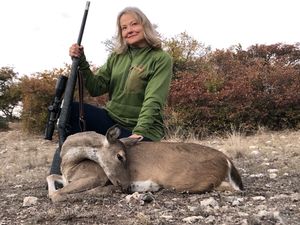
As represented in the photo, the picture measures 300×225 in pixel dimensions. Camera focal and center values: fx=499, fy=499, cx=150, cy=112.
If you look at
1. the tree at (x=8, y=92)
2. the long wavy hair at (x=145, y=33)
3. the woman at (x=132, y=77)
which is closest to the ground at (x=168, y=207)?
the woman at (x=132, y=77)

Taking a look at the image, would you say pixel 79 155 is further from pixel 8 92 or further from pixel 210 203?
pixel 8 92

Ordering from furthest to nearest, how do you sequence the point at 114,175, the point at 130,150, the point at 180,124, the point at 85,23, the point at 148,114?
the point at 180,124 → the point at 85,23 → the point at 148,114 → the point at 130,150 → the point at 114,175

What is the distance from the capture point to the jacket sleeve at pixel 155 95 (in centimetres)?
474

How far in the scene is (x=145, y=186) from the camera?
13.9 ft

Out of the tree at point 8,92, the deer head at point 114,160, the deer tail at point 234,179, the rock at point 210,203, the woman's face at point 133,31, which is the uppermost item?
the woman's face at point 133,31

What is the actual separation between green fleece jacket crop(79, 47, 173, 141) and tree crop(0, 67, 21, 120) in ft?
49.3

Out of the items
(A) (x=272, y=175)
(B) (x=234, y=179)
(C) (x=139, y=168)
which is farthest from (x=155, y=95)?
(A) (x=272, y=175)

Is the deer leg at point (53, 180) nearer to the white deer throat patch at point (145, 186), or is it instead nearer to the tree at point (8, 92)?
the white deer throat patch at point (145, 186)

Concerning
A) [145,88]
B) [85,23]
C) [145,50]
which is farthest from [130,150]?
[85,23]

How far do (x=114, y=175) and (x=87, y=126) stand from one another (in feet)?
4.12

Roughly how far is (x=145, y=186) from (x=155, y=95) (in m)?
1.02

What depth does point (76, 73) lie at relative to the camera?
5387mm

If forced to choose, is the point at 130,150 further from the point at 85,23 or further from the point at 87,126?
the point at 85,23

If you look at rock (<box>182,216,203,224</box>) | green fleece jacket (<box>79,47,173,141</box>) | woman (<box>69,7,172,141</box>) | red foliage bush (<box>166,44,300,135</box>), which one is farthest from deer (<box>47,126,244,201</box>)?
red foliage bush (<box>166,44,300,135</box>)
